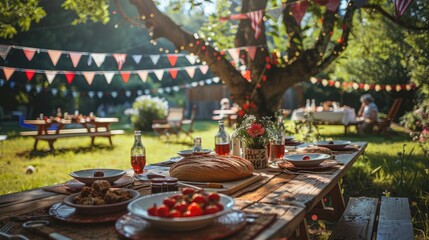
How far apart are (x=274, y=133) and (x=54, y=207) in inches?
66.1

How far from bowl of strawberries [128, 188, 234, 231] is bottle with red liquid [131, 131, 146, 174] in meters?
1.02

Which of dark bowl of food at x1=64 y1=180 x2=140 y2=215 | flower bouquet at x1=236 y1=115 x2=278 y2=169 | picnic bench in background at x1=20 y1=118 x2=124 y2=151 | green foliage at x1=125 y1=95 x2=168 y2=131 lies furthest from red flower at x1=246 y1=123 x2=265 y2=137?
green foliage at x1=125 y1=95 x2=168 y2=131

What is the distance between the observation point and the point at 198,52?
589 cm

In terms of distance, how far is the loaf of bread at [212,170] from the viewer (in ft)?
7.27

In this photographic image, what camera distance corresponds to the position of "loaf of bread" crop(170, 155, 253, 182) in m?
2.21

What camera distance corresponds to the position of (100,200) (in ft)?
5.47

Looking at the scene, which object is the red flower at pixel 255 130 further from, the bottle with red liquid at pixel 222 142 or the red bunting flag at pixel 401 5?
the red bunting flag at pixel 401 5

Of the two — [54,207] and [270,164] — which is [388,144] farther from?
[54,207]

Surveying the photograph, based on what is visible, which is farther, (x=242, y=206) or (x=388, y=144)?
(x=388, y=144)

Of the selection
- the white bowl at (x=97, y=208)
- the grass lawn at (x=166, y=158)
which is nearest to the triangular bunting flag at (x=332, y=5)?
the grass lawn at (x=166, y=158)

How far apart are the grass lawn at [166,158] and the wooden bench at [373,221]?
0.59m

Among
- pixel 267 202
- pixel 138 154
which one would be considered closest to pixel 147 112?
pixel 138 154

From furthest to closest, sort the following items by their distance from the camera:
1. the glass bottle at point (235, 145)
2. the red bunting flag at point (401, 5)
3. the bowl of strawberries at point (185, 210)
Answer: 1. the red bunting flag at point (401, 5)
2. the glass bottle at point (235, 145)
3. the bowl of strawberries at point (185, 210)

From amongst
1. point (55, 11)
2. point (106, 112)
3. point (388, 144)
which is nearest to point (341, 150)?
point (388, 144)
